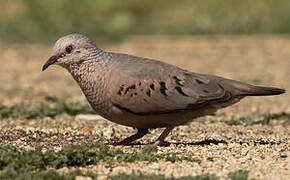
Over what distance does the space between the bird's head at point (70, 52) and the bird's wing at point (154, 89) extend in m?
0.35

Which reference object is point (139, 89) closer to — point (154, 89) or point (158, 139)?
point (154, 89)

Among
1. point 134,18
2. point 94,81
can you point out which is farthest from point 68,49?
point 134,18

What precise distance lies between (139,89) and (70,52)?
2.65ft

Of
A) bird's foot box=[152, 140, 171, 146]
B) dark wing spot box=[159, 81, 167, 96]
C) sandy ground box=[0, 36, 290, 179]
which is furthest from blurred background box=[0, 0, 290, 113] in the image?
dark wing spot box=[159, 81, 167, 96]

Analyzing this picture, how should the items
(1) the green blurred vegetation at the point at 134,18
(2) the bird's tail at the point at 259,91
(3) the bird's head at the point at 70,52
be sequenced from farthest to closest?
(1) the green blurred vegetation at the point at 134,18, (2) the bird's tail at the point at 259,91, (3) the bird's head at the point at 70,52

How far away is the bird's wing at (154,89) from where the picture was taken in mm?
5914

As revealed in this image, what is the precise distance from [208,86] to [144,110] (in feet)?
2.46

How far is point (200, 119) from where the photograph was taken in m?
8.62

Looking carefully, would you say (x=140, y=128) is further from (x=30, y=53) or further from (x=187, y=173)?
(x=30, y=53)

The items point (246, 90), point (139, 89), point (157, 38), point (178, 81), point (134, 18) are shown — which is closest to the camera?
point (139, 89)

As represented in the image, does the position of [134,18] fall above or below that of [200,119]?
above

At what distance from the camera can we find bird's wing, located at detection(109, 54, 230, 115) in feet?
19.4

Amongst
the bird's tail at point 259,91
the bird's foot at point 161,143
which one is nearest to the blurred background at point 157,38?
the bird's tail at point 259,91

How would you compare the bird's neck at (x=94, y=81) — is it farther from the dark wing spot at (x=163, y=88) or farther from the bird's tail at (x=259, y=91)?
the bird's tail at (x=259, y=91)
